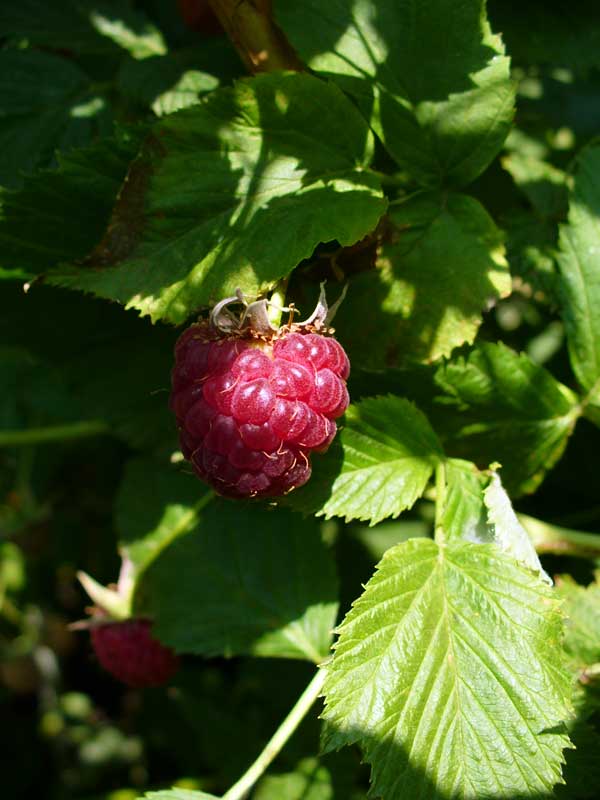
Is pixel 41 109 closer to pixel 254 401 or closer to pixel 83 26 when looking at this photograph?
pixel 83 26

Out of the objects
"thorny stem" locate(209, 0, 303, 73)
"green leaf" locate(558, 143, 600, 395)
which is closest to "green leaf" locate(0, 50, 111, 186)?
"thorny stem" locate(209, 0, 303, 73)

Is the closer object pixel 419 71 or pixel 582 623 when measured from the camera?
pixel 419 71

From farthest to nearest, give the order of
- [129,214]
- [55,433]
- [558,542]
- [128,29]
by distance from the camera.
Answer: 1. [55,433]
2. [128,29]
3. [558,542]
4. [129,214]

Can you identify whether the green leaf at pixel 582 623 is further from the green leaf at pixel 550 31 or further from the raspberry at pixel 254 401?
the green leaf at pixel 550 31

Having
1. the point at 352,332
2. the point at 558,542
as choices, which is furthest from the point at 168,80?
the point at 558,542

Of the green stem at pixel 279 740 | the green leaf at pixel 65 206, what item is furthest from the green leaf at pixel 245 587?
the green leaf at pixel 65 206

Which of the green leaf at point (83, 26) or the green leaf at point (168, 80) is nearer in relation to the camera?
the green leaf at point (168, 80)
